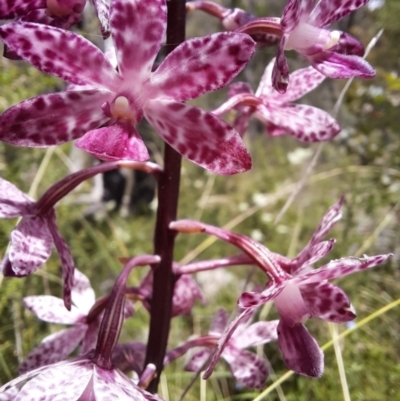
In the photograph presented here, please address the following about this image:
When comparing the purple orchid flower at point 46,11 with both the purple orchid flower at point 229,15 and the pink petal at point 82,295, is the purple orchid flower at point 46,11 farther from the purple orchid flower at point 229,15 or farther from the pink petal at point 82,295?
the pink petal at point 82,295

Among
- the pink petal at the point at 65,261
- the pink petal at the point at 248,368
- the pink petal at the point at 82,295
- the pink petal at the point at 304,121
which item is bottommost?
the pink petal at the point at 248,368

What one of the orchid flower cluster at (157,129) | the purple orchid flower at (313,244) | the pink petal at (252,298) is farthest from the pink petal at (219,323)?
the pink petal at (252,298)

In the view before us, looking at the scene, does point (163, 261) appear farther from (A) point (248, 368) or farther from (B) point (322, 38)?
(B) point (322, 38)

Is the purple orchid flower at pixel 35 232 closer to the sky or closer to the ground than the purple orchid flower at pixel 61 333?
closer to the sky

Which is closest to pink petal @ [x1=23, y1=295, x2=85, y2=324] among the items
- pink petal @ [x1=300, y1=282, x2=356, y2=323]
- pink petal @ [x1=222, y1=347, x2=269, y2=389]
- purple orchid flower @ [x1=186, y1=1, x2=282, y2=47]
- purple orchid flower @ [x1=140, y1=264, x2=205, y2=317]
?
purple orchid flower @ [x1=140, y1=264, x2=205, y2=317]

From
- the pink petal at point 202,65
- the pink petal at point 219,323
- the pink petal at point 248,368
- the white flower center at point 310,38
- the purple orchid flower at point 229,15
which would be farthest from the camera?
the pink petal at point 219,323

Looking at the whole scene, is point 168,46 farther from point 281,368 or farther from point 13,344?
point 281,368
